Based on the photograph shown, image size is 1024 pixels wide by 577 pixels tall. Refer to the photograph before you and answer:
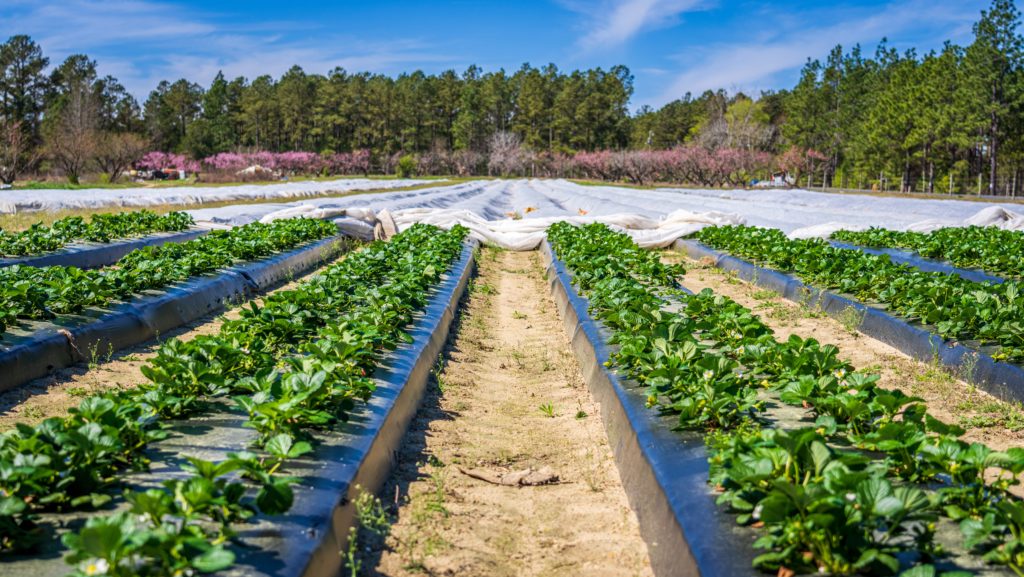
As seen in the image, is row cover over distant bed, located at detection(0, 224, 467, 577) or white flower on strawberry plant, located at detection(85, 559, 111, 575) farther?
row cover over distant bed, located at detection(0, 224, 467, 577)

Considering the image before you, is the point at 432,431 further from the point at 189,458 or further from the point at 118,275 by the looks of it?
the point at 118,275

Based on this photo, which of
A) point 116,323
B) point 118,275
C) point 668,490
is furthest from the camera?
point 118,275

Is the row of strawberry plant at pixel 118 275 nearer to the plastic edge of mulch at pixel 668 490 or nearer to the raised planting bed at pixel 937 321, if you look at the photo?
the plastic edge of mulch at pixel 668 490

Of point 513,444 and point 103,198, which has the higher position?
point 103,198

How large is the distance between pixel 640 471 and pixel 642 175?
6272 cm

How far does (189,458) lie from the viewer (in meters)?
2.67

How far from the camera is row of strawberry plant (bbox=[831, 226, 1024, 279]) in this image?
30.1 ft

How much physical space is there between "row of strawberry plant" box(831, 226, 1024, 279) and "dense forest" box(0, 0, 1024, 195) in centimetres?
3107

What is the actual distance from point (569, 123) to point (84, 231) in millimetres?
74187

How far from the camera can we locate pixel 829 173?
65625mm

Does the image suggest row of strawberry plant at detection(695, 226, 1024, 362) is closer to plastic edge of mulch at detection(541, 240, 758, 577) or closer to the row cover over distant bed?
plastic edge of mulch at detection(541, 240, 758, 577)

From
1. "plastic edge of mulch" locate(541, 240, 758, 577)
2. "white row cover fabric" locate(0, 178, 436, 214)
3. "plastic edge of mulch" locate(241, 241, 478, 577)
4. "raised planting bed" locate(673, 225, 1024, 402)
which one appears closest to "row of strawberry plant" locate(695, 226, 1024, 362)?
"raised planting bed" locate(673, 225, 1024, 402)

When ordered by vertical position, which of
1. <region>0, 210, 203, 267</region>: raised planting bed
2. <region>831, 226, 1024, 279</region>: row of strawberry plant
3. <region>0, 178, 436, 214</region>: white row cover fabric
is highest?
<region>0, 178, 436, 214</region>: white row cover fabric

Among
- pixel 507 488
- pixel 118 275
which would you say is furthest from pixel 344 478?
pixel 118 275
